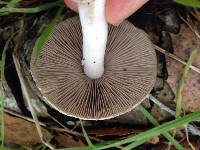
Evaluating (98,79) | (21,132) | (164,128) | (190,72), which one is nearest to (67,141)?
(21,132)

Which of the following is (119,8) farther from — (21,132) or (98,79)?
(21,132)

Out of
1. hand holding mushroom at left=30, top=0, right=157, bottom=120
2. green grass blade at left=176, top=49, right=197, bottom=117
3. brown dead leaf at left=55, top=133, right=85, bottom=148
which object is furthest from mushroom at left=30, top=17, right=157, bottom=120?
brown dead leaf at left=55, top=133, right=85, bottom=148

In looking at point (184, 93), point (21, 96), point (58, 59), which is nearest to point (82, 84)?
point (58, 59)

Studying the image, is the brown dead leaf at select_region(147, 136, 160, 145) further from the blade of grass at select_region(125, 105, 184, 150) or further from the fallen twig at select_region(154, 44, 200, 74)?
the fallen twig at select_region(154, 44, 200, 74)

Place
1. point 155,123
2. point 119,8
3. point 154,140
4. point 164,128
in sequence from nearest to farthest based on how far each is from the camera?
point 119,8 < point 164,128 < point 155,123 < point 154,140

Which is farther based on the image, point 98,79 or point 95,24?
point 98,79

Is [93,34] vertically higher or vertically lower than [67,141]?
higher

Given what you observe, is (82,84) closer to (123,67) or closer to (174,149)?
(123,67)
